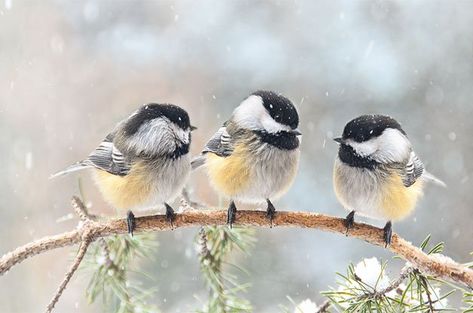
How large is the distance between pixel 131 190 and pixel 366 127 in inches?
15.5

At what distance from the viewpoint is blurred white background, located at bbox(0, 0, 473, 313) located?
2215 mm

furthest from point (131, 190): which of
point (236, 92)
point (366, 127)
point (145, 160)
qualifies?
point (236, 92)

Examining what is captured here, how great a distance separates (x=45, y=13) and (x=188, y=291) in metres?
1.65

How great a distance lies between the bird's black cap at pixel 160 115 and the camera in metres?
0.94

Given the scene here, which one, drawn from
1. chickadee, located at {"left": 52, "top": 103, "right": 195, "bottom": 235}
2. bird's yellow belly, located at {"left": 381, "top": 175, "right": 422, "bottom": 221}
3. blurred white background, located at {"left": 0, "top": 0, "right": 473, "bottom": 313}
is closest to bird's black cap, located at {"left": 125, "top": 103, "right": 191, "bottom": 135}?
chickadee, located at {"left": 52, "top": 103, "right": 195, "bottom": 235}

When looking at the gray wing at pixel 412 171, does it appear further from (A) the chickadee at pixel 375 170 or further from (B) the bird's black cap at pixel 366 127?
(B) the bird's black cap at pixel 366 127

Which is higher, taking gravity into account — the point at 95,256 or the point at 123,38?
the point at 123,38

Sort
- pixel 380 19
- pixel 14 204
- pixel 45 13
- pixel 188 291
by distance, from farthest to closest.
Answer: pixel 45 13 < pixel 14 204 < pixel 380 19 < pixel 188 291

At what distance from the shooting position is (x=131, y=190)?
1.03 meters

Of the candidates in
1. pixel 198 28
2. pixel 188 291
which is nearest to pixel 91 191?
pixel 188 291

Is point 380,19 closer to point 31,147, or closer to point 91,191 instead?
point 91,191

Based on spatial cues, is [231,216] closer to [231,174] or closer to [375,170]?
[231,174]

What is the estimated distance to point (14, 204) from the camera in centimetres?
277

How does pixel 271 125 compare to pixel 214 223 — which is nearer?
pixel 214 223
